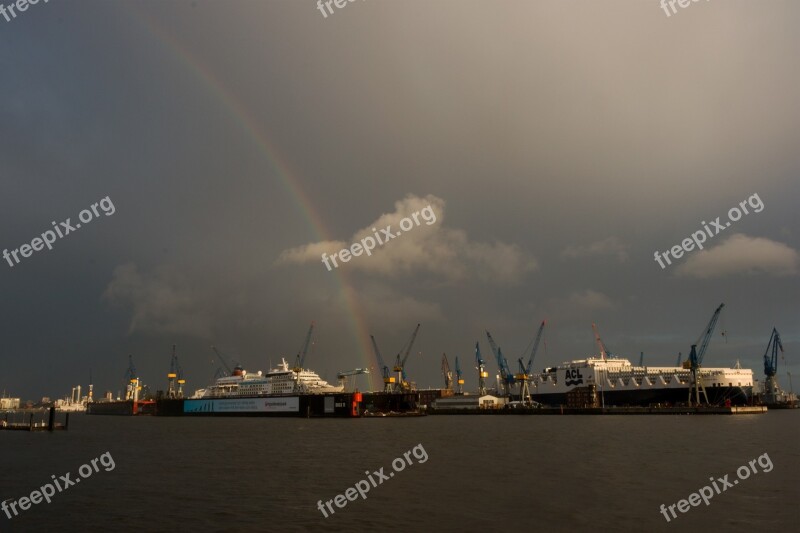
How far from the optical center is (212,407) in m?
166

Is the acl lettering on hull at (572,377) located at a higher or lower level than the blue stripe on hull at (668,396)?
higher

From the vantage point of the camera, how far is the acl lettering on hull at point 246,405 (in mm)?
145625

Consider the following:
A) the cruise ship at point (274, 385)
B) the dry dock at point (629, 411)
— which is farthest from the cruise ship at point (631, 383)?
the cruise ship at point (274, 385)

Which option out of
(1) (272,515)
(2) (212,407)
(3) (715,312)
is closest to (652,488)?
(1) (272,515)

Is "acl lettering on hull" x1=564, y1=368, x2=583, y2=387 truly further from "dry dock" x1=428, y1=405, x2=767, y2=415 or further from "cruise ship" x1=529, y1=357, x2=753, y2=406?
"dry dock" x1=428, y1=405, x2=767, y2=415

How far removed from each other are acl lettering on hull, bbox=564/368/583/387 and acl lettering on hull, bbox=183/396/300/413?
80.4 metres

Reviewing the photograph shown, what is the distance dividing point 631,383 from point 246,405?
103m

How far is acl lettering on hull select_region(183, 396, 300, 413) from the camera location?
14562cm

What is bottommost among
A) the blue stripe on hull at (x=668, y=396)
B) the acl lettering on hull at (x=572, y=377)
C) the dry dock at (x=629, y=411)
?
the dry dock at (x=629, y=411)

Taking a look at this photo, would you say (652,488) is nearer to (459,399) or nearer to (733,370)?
(733,370)

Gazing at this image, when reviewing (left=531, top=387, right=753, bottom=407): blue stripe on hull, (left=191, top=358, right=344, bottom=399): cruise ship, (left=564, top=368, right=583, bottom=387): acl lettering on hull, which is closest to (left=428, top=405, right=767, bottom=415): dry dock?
(left=531, top=387, right=753, bottom=407): blue stripe on hull

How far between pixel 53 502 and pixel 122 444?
1539 inches

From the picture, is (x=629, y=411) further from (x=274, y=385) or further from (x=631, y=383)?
(x=274, y=385)

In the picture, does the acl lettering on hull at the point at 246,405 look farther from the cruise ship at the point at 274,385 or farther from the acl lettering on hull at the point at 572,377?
the acl lettering on hull at the point at 572,377
